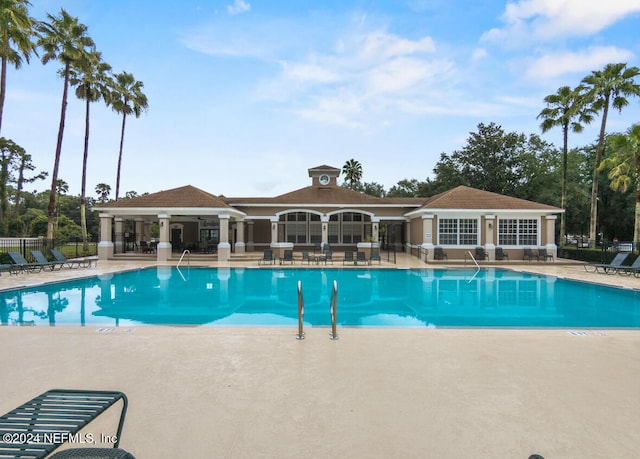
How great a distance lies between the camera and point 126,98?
31875 mm

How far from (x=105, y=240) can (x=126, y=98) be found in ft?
47.6

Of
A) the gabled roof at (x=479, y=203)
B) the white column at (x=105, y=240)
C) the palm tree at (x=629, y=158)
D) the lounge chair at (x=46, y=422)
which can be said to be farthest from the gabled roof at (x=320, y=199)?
the lounge chair at (x=46, y=422)

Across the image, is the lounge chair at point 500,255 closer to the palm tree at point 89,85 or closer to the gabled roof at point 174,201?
the gabled roof at point 174,201

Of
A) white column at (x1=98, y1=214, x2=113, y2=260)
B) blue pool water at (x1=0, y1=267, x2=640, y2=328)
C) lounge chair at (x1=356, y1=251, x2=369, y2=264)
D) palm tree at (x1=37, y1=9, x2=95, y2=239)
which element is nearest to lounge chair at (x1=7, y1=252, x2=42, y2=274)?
blue pool water at (x1=0, y1=267, x2=640, y2=328)

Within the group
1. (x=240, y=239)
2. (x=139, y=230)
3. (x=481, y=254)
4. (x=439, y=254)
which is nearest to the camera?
(x=439, y=254)

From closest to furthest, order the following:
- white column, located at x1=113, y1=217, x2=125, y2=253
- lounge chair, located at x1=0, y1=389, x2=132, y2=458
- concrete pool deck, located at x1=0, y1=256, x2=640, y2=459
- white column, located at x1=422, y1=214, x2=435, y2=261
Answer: lounge chair, located at x1=0, y1=389, x2=132, y2=458 → concrete pool deck, located at x1=0, y1=256, x2=640, y2=459 → white column, located at x1=422, y1=214, x2=435, y2=261 → white column, located at x1=113, y1=217, x2=125, y2=253

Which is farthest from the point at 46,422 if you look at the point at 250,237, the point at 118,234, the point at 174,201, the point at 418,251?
the point at 250,237

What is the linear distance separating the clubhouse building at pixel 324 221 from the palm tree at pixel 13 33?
9.04 meters

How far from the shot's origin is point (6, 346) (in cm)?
594

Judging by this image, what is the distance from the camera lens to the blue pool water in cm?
912

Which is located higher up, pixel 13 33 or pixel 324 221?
pixel 13 33

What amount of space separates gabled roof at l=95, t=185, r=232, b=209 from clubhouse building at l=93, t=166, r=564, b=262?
0.22ft

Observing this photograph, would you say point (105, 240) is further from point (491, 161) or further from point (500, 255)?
point (491, 161)

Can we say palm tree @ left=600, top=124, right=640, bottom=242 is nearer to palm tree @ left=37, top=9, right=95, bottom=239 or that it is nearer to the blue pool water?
Answer: the blue pool water
